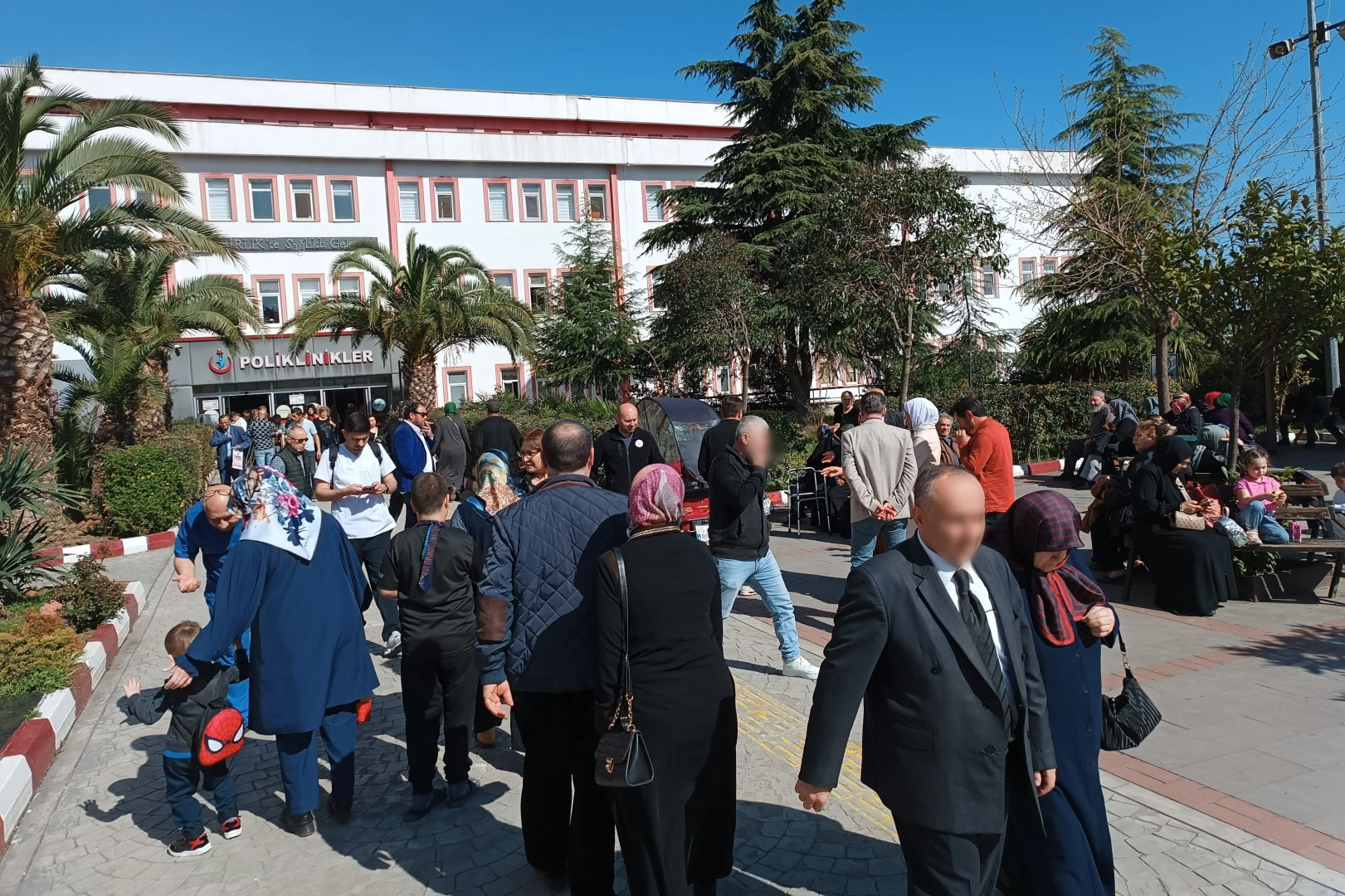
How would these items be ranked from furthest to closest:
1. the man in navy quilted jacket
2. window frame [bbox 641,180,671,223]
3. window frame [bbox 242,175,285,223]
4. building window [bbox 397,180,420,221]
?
window frame [bbox 641,180,671,223] → building window [bbox 397,180,420,221] → window frame [bbox 242,175,285,223] → the man in navy quilted jacket

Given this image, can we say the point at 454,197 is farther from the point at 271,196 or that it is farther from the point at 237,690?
the point at 237,690

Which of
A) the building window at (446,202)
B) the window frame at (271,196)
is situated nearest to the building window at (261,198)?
the window frame at (271,196)

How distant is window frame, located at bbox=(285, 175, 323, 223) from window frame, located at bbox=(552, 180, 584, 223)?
28.8ft

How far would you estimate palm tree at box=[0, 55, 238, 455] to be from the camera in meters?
13.4

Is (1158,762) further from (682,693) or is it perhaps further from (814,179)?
(814,179)

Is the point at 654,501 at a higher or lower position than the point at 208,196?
lower

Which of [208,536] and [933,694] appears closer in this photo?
[933,694]

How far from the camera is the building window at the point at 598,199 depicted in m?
37.9

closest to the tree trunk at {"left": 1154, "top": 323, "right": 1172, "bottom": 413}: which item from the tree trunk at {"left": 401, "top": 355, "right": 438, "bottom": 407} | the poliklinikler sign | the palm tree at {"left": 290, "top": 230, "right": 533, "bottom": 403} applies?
the palm tree at {"left": 290, "top": 230, "right": 533, "bottom": 403}

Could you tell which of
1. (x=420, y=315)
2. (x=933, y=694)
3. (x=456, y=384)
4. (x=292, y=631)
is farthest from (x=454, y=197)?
(x=933, y=694)

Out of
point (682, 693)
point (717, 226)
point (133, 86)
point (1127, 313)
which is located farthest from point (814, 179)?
point (133, 86)

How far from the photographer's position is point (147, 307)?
20656 millimetres

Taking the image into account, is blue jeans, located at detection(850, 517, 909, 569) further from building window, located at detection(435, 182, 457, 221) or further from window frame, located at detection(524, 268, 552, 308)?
building window, located at detection(435, 182, 457, 221)

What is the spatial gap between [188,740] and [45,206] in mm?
12872
